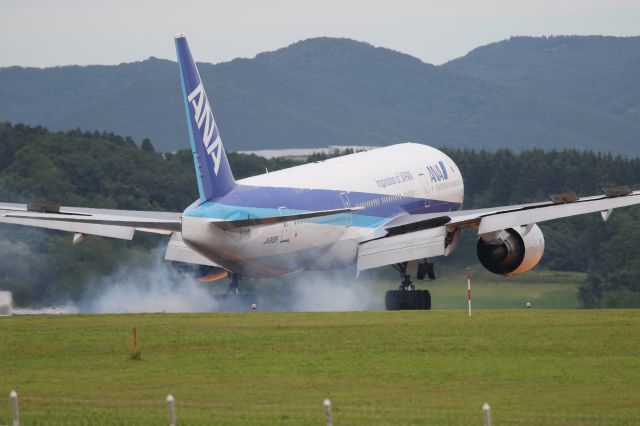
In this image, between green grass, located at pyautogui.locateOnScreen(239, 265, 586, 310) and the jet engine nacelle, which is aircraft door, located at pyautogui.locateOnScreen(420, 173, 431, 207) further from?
the jet engine nacelle

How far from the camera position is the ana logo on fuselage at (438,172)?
64.4 metres

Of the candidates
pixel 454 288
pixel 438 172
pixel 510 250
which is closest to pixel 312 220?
pixel 510 250

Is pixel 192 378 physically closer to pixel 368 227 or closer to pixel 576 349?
pixel 576 349

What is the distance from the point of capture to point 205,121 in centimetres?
4847

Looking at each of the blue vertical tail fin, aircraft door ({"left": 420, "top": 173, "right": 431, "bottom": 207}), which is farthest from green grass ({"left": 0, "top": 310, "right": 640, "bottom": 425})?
aircraft door ({"left": 420, "top": 173, "right": 431, "bottom": 207})

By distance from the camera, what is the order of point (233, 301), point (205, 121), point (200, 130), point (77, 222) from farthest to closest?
point (233, 301)
point (77, 222)
point (205, 121)
point (200, 130)

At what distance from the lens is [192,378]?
35312mm

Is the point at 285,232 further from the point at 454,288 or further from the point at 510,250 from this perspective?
the point at 454,288

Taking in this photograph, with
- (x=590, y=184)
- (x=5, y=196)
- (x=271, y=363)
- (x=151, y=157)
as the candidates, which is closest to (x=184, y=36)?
(x=271, y=363)

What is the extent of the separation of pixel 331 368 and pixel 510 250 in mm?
20657

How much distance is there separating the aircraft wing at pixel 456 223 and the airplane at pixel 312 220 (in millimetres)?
41

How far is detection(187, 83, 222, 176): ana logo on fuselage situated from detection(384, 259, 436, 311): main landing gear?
10.1 meters

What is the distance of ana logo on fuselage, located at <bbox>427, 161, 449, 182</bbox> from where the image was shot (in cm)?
6444

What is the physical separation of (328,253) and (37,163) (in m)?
59.2
